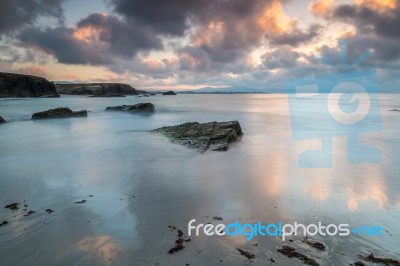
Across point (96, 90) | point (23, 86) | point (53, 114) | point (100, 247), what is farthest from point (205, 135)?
point (96, 90)

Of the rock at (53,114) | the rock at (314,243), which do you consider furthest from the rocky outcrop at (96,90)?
the rock at (314,243)

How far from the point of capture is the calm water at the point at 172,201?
499cm

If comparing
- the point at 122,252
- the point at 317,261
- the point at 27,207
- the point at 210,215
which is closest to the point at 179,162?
the point at 210,215

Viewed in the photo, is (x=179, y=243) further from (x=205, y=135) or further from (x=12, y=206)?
(x=205, y=135)

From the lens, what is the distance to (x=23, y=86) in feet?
332

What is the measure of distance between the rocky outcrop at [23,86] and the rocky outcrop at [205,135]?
102 meters

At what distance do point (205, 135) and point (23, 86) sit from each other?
10994 centimetres

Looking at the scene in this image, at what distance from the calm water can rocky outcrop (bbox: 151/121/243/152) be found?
85 centimetres

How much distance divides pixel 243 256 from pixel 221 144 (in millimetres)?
9262

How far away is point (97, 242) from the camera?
5.26m

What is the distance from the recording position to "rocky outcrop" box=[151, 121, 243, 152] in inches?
549

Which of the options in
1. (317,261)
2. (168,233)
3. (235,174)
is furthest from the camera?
(235,174)

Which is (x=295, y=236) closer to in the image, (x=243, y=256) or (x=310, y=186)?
(x=243, y=256)

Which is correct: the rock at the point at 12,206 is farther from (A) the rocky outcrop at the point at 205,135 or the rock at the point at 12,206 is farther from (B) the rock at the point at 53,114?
(B) the rock at the point at 53,114
